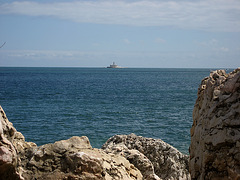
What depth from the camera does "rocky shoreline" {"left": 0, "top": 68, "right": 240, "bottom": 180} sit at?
496 centimetres

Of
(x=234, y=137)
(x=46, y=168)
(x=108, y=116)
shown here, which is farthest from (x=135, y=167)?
(x=108, y=116)

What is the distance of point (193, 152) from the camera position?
249 inches

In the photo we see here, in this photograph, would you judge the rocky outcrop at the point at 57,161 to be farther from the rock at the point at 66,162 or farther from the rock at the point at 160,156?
the rock at the point at 160,156

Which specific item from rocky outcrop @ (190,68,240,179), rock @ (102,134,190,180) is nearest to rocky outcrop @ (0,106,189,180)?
rocky outcrop @ (190,68,240,179)

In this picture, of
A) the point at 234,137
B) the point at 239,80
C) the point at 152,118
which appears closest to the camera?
the point at 234,137

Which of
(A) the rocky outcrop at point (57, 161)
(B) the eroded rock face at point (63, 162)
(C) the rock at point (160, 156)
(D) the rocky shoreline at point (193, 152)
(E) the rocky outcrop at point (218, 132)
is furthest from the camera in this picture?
(C) the rock at point (160, 156)

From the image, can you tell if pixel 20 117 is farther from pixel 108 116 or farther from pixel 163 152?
pixel 163 152

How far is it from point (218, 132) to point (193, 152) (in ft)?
3.54

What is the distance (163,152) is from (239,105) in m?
5.06

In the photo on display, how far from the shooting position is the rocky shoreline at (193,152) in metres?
4.96

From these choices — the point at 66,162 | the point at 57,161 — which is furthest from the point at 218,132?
the point at 57,161

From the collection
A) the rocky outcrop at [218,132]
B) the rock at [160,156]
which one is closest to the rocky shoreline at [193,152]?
the rocky outcrop at [218,132]

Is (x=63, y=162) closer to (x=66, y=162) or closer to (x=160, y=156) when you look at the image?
(x=66, y=162)

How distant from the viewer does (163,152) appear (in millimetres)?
10016
